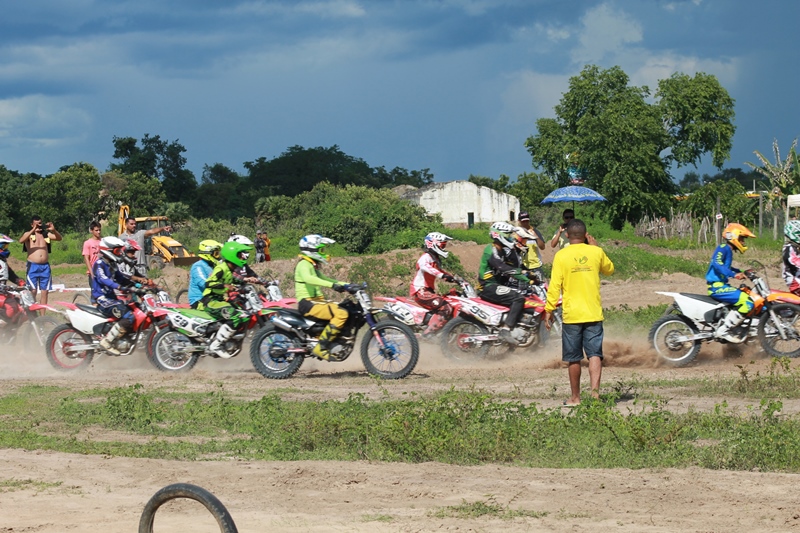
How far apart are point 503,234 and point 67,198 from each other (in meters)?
48.7

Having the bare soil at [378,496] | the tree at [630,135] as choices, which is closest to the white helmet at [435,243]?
the bare soil at [378,496]

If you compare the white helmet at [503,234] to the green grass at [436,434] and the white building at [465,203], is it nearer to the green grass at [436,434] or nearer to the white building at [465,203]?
the green grass at [436,434]

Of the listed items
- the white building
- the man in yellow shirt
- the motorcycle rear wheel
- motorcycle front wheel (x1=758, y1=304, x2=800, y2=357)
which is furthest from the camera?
the white building

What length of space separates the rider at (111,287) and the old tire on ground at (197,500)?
10.4 m

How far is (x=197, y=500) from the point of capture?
4.52m

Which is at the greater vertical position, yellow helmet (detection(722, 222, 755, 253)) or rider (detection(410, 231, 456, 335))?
yellow helmet (detection(722, 222, 755, 253))

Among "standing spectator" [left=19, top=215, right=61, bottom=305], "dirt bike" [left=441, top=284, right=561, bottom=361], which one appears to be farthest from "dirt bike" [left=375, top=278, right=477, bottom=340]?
"standing spectator" [left=19, top=215, right=61, bottom=305]

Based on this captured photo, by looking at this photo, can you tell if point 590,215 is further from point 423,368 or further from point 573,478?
point 573,478

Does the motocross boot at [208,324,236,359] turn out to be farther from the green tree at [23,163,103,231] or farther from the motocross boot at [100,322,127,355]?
the green tree at [23,163,103,231]

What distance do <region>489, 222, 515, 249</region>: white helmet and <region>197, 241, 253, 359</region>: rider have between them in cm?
341

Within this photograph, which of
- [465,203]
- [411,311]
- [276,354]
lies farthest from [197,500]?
[465,203]

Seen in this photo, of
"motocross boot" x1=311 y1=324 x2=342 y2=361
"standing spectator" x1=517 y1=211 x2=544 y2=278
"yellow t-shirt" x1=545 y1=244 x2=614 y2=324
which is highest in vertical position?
"standing spectator" x1=517 y1=211 x2=544 y2=278

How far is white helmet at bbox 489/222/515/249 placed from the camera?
15.1 metres

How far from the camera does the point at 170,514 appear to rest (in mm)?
6770
